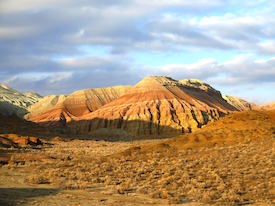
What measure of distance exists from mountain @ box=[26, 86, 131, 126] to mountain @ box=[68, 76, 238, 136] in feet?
36.2

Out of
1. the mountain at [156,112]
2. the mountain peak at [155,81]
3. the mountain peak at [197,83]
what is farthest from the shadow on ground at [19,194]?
the mountain peak at [197,83]

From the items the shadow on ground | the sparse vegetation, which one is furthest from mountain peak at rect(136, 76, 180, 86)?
the shadow on ground

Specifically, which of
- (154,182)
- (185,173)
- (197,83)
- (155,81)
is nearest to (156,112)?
(155,81)

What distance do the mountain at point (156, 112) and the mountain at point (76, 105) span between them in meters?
11.0

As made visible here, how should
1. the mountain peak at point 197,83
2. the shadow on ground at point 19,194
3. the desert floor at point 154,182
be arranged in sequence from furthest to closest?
the mountain peak at point 197,83 < the desert floor at point 154,182 < the shadow on ground at point 19,194

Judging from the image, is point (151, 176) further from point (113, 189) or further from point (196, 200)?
point (196, 200)

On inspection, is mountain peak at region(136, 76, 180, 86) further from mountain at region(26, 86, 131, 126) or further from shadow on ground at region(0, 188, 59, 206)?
shadow on ground at region(0, 188, 59, 206)

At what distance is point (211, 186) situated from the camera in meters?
19.3

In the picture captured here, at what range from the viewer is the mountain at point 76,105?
151075mm

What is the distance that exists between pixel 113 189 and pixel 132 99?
121921 millimetres

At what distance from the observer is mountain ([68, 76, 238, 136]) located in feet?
391

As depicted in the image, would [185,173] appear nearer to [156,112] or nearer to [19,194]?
Result: [19,194]

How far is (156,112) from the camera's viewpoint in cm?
12575

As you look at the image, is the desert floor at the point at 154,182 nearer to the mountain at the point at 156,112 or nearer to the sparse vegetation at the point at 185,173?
the sparse vegetation at the point at 185,173
